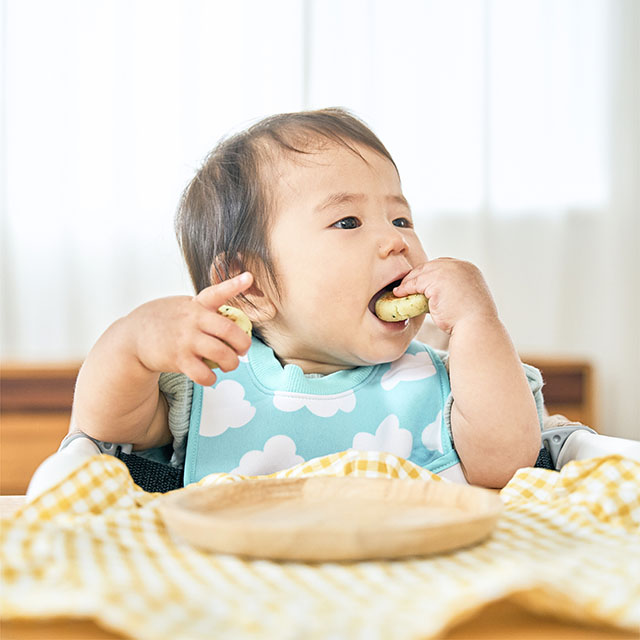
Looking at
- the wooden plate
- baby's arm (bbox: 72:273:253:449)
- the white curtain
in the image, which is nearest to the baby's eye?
baby's arm (bbox: 72:273:253:449)

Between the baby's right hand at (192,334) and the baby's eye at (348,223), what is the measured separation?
0.25 metres

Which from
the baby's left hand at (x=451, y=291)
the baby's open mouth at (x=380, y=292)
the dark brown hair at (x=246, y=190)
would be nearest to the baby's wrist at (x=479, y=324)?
the baby's left hand at (x=451, y=291)

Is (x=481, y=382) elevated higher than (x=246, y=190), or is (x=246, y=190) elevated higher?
(x=246, y=190)

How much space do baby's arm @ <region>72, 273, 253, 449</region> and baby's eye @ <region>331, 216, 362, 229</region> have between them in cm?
25

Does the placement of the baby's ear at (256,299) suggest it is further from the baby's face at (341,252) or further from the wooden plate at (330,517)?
the wooden plate at (330,517)

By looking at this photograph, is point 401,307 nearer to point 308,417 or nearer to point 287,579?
point 308,417

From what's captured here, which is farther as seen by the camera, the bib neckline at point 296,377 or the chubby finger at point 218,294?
the bib neckline at point 296,377

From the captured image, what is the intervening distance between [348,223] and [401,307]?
14 cm

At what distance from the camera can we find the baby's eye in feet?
3.23

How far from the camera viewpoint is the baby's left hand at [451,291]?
90 cm

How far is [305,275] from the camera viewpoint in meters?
0.98

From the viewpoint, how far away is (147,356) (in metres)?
0.76

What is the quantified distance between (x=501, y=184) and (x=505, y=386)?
2.38 m

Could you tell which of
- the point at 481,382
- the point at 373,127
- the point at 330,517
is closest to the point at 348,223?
the point at 481,382
